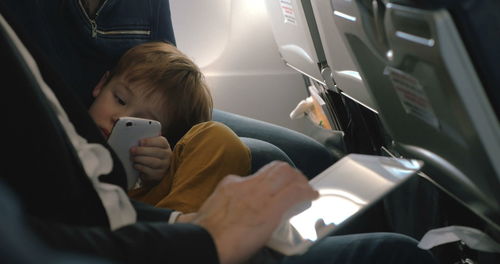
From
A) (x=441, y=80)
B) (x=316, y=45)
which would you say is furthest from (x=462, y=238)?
(x=316, y=45)

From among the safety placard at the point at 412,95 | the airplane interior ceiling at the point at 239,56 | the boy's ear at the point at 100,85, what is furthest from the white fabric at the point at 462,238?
the airplane interior ceiling at the point at 239,56

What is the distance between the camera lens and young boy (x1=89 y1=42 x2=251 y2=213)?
4.42 ft

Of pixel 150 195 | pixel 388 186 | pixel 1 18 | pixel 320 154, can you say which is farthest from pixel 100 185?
pixel 320 154

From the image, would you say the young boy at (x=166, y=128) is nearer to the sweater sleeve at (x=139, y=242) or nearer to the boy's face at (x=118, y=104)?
the boy's face at (x=118, y=104)

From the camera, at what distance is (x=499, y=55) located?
0.77 meters

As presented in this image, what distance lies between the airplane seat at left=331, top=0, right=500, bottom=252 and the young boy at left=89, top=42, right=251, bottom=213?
1.23ft

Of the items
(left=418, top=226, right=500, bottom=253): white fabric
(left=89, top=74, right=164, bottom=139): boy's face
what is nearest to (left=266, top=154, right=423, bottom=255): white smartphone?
(left=418, top=226, right=500, bottom=253): white fabric

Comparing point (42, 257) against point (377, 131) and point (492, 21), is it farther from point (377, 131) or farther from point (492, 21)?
point (377, 131)

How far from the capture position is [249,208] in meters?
0.75

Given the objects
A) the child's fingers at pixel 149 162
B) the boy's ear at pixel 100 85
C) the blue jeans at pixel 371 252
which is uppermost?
the boy's ear at pixel 100 85

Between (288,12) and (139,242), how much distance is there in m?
1.34

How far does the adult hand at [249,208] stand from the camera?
73 centimetres

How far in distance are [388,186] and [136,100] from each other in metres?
0.74

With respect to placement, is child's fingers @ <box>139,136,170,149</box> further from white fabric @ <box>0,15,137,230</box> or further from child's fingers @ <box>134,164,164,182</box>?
white fabric @ <box>0,15,137,230</box>
